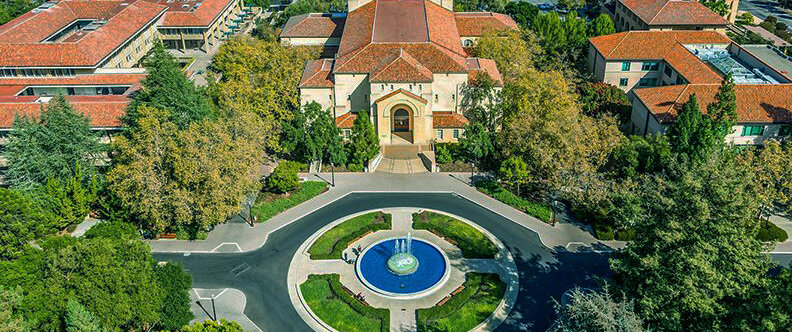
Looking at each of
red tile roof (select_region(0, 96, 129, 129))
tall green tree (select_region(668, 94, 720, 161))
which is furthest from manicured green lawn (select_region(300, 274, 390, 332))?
tall green tree (select_region(668, 94, 720, 161))

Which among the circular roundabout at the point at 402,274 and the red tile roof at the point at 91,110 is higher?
the red tile roof at the point at 91,110

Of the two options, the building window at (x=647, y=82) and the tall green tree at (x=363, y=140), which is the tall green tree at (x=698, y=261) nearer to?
the tall green tree at (x=363, y=140)

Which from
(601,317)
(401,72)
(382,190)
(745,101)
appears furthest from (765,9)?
(601,317)

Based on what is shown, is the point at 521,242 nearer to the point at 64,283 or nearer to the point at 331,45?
the point at 64,283

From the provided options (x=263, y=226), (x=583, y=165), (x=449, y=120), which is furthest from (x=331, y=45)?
(x=583, y=165)

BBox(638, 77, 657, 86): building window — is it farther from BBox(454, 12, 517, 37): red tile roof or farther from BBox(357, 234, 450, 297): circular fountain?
BBox(357, 234, 450, 297): circular fountain

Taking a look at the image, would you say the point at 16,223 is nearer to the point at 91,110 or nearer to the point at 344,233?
the point at 91,110

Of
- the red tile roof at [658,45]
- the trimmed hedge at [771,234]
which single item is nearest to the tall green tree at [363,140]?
the red tile roof at [658,45]
